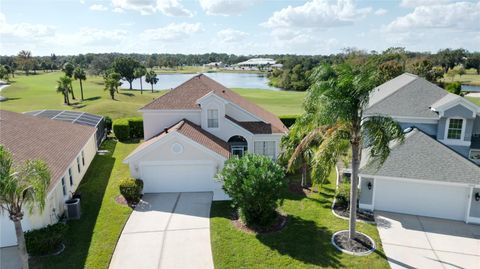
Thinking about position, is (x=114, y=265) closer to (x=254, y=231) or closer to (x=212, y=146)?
(x=254, y=231)

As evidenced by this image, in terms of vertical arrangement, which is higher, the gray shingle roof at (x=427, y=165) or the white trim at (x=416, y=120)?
the white trim at (x=416, y=120)

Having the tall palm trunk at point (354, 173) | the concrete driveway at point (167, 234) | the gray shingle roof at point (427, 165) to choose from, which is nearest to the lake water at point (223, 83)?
the gray shingle roof at point (427, 165)

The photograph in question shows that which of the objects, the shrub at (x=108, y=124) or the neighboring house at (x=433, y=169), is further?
the shrub at (x=108, y=124)

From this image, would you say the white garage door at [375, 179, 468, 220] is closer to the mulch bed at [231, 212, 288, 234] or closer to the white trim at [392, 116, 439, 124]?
the white trim at [392, 116, 439, 124]

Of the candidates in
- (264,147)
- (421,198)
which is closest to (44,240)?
(264,147)

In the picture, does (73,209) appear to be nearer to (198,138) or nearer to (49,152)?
(49,152)

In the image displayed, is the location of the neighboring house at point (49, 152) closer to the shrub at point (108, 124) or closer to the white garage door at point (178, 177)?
the white garage door at point (178, 177)

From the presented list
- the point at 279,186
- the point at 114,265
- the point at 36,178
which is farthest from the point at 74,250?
the point at 279,186
